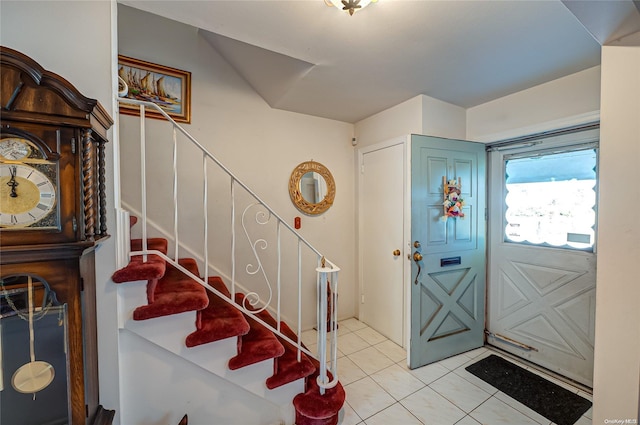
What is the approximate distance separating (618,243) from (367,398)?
174cm

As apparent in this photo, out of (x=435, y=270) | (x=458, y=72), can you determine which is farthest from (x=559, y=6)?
(x=435, y=270)

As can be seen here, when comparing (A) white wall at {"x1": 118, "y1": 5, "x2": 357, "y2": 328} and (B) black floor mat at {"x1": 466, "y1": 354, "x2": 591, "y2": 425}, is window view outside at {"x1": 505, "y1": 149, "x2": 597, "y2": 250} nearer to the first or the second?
(B) black floor mat at {"x1": 466, "y1": 354, "x2": 591, "y2": 425}

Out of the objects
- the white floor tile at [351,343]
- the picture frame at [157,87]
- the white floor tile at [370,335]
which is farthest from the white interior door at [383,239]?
the picture frame at [157,87]

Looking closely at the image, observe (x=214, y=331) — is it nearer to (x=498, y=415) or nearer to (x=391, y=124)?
(x=498, y=415)

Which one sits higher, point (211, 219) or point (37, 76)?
point (37, 76)

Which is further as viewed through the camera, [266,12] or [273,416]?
[273,416]

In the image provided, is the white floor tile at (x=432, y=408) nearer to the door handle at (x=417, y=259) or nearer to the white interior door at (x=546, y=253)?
the door handle at (x=417, y=259)

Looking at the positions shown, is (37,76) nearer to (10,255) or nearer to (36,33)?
(36,33)

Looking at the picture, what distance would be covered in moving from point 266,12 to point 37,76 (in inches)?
39.7

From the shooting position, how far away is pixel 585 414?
167cm

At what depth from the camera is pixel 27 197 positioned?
865 millimetres

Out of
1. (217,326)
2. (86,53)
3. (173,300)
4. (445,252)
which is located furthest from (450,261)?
(86,53)

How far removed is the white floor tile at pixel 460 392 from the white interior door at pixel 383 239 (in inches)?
19.6

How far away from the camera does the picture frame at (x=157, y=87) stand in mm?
1985
